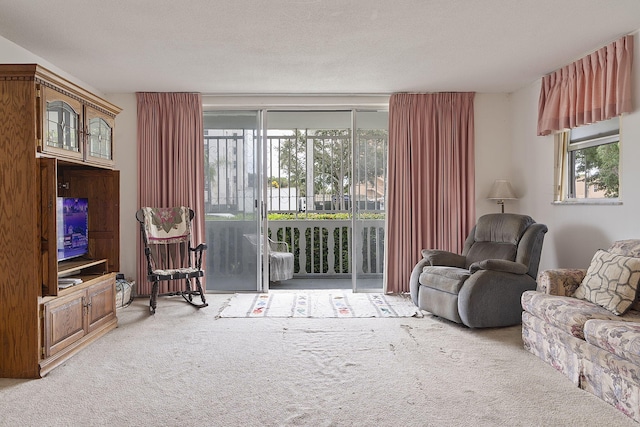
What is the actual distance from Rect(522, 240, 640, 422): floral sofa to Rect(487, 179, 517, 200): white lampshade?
69.3 inches

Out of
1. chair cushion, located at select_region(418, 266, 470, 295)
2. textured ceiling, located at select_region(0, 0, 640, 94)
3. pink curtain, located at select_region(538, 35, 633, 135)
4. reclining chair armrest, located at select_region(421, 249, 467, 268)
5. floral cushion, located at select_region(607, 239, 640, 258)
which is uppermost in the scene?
textured ceiling, located at select_region(0, 0, 640, 94)

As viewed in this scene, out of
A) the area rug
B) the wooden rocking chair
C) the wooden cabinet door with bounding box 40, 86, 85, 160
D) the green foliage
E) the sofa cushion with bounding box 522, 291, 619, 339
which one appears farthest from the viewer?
the wooden rocking chair

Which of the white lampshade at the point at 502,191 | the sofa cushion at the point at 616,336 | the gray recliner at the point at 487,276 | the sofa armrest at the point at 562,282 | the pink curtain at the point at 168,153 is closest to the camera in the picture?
the sofa cushion at the point at 616,336

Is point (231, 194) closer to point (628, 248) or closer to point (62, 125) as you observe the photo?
point (62, 125)

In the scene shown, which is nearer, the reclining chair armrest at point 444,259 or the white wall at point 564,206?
the white wall at point 564,206

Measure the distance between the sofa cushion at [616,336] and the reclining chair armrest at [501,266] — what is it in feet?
3.93

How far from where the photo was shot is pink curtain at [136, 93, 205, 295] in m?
5.21

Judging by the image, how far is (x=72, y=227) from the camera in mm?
3523

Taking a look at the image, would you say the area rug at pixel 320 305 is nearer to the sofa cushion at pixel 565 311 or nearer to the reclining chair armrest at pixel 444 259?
the reclining chair armrest at pixel 444 259

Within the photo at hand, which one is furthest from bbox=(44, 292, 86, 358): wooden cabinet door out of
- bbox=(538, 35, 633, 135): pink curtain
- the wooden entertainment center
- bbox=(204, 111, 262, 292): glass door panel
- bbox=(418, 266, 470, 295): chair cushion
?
bbox=(538, 35, 633, 135): pink curtain

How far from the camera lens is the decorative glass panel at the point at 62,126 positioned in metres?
2.98

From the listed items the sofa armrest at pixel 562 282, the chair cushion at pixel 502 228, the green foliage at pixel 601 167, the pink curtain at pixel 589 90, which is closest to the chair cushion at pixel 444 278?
the chair cushion at pixel 502 228

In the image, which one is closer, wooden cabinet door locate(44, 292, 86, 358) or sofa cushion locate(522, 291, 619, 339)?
sofa cushion locate(522, 291, 619, 339)

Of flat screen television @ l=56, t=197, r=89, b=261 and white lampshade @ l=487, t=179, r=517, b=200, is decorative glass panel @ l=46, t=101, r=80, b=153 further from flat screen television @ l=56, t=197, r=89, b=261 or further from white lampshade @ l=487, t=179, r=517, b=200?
white lampshade @ l=487, t=179, r=517, b=200
